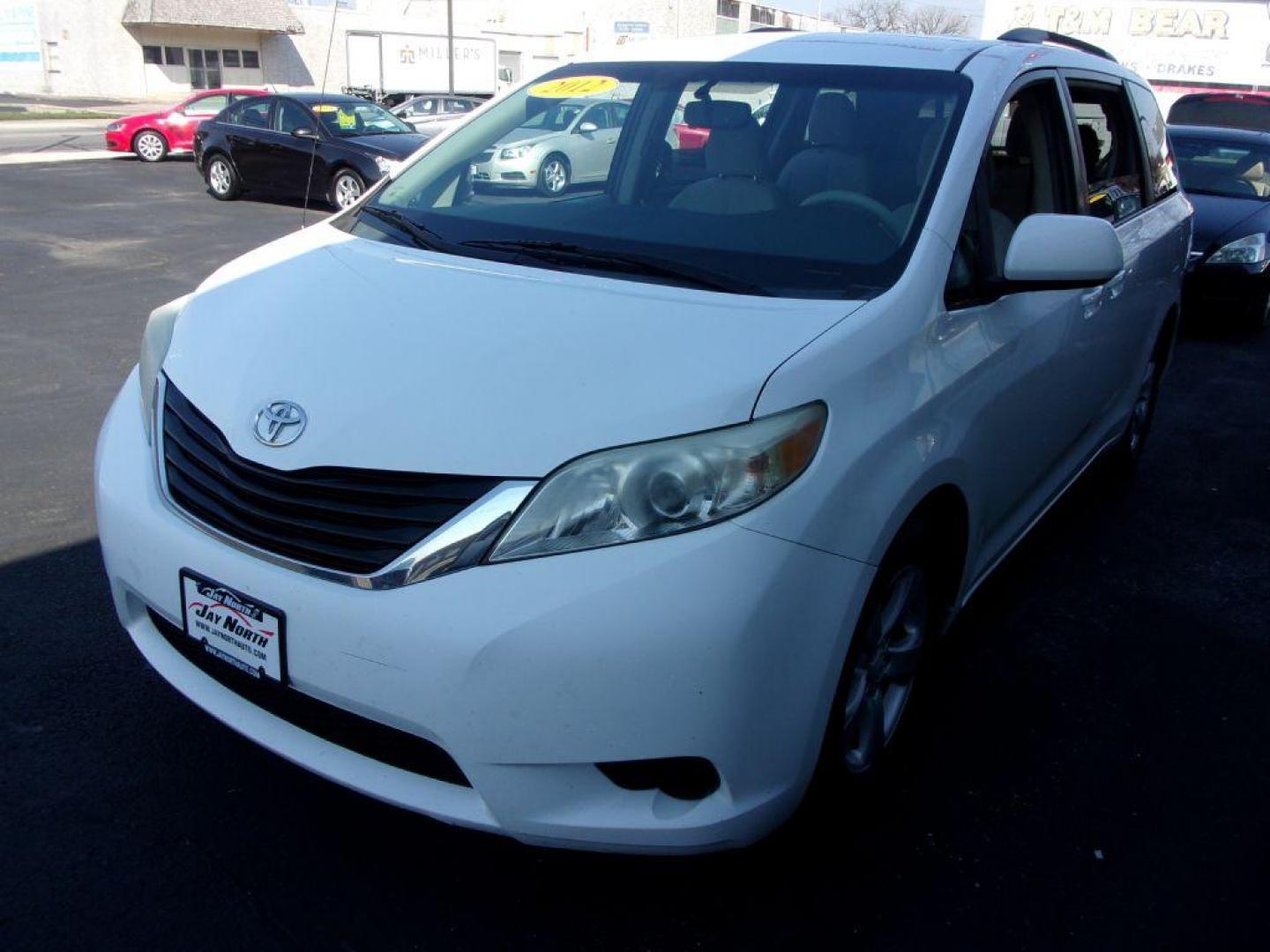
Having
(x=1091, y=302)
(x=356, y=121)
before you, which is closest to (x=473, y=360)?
(x=1091, y=302)

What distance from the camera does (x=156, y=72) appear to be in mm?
46656

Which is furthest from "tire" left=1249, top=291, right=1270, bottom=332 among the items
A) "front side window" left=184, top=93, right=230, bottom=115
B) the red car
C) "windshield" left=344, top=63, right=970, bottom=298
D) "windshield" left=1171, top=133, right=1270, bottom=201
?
"front side window" left=184, top=93, right=230, bottom=115

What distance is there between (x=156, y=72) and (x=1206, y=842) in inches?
2034

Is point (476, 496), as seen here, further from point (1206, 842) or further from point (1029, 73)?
point (1029, 73)

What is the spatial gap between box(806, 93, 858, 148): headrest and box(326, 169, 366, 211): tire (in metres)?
11.3

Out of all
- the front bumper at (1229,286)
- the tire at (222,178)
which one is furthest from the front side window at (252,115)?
the front bumper at (1229,286)

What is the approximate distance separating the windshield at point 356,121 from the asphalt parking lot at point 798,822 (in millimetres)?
11041

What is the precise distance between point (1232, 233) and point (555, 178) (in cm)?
681

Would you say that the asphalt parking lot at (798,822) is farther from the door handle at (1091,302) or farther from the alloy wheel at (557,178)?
the alloy wheel at (557,178)

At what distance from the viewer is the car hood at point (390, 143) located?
13598mm

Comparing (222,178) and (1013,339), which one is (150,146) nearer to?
(222,178)

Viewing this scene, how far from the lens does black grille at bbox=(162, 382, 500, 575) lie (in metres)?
2.11

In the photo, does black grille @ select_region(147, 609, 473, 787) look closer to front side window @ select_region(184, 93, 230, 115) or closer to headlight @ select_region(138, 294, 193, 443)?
headlight @ select_region(138, 294, 193, 443)

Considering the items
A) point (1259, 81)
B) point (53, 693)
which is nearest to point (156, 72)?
point (1259, 81)
